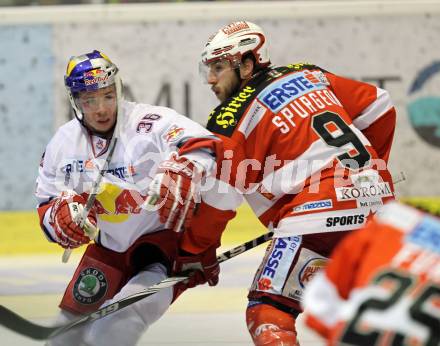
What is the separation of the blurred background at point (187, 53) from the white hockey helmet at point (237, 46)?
3487 mm

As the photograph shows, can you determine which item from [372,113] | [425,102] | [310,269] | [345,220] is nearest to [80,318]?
[310,269]

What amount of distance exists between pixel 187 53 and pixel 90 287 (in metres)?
3.78

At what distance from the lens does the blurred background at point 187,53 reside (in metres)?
7.39

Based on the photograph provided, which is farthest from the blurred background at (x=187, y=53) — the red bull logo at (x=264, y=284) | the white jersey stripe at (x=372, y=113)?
the red bull logo at (x=264, y=284)

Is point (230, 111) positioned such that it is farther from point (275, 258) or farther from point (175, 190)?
point (275, 258)

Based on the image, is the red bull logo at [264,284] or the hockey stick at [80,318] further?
the hockey stick at [80,318]

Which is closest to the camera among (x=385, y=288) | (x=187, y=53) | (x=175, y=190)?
(x=385, y=288)

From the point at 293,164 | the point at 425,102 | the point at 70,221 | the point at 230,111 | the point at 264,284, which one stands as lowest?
the point at 425,102

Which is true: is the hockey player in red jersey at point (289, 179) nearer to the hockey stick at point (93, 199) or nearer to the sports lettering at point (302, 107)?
the sports lettering at point (302, 107)

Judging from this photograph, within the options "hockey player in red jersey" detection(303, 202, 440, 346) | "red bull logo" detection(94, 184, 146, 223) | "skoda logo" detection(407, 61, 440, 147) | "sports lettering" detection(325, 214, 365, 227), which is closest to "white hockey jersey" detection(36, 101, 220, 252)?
"red bull logo" detection(94, 184, 146, 223)

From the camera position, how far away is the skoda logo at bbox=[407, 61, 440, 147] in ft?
24.4

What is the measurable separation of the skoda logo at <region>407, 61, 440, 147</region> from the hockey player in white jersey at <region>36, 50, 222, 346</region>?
149 inches

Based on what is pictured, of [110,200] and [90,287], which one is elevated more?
[110,200]

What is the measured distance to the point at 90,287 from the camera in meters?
3.93
